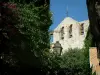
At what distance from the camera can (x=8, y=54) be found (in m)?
17.8

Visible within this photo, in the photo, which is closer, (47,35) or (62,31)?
(47,35)

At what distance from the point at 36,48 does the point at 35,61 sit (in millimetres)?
747

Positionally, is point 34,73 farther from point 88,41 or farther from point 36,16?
point 88,41

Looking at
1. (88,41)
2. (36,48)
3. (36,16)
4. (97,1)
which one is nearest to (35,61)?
(36,48)

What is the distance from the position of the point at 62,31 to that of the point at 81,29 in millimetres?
3509

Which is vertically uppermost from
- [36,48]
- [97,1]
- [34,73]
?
[97,1]

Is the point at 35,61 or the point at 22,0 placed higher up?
the point at 22,0

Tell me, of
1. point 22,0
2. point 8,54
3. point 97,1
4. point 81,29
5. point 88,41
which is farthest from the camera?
point 81,29

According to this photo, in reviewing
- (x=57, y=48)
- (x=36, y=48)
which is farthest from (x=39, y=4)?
(x=57, y=48)

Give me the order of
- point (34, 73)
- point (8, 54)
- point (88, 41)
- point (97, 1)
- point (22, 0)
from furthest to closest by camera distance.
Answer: point (88, 41)
point (22, 0)
point (34, 73)
point (8, 54)
point (97, 1)

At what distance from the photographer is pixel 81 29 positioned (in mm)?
46469

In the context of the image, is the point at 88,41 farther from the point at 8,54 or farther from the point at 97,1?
the point at 97,1

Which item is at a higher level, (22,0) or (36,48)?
(22,0)

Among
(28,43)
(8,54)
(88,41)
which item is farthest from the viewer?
(88,41)
